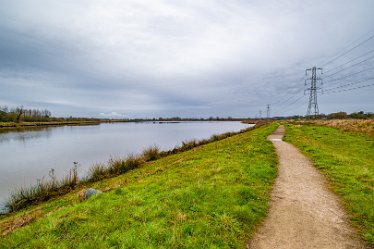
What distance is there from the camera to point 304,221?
5441 mm

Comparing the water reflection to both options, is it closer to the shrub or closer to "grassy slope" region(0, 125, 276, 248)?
the shrub

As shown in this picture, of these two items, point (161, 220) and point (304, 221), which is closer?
point (161, 220)

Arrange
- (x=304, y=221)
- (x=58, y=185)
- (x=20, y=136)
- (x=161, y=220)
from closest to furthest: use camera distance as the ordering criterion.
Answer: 1. (x=161, y=220)
2. (x=304, y=221)
3. (x=58, y=185)
4. (x=20, y=136)

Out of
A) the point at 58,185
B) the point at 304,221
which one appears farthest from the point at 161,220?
the point at 58,185

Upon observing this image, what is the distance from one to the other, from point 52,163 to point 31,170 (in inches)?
96.3

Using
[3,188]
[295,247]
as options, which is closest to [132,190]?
[295,247]

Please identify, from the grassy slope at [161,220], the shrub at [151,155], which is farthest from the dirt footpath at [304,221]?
the shrub at [151,155]

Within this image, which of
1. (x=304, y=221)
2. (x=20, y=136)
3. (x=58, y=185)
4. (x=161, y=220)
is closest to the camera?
(x=161, y=220)

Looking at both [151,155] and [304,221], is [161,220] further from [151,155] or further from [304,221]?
[151,155]

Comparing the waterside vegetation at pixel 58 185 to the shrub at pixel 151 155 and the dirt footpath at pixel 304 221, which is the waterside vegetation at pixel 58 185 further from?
the dirt footpath at pixel 304 221

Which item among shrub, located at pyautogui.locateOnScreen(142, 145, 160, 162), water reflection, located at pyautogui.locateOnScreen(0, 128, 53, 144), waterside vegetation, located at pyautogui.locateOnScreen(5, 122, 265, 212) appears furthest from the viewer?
water reflection, located at pyautogui.locateOnScreen(0, 128, 53, 144)

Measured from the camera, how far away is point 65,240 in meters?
4.89

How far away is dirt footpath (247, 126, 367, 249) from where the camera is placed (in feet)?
15.1

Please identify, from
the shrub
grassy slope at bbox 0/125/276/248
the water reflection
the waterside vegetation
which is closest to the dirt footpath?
grassy slope at bbox 0/125/276/248
